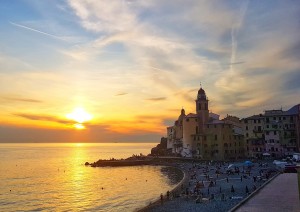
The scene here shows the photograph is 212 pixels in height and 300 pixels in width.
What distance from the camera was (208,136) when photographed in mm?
120188

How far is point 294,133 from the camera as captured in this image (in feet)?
374

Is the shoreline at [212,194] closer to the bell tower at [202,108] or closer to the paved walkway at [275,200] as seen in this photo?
the paved walkway at [275,200]

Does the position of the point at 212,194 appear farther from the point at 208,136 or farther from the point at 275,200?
the point at 208,136

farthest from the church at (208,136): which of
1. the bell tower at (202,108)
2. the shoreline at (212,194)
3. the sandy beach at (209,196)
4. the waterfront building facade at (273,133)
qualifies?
the sandy beach at (209,196)

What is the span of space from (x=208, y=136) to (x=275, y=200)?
8228cm

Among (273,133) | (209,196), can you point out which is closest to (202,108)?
(273,133)

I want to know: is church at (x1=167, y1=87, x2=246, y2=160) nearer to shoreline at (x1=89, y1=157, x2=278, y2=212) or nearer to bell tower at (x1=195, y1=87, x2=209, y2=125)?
bell tower at (x1=195, y1=87, x2=209, y2=125)

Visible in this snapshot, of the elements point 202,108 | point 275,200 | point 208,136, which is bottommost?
point 275,200

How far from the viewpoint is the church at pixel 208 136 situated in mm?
118938

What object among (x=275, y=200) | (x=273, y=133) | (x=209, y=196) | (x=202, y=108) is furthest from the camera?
(x=202, y=108)

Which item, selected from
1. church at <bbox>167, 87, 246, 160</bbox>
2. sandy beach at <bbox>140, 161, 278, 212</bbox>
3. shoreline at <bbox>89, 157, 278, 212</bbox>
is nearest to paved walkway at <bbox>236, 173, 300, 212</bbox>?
shoreline at <bbox>89, 157, 278, 212</bbox>

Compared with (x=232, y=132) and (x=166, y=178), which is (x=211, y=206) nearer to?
(x=166, y=178)

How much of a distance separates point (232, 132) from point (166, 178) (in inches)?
1459

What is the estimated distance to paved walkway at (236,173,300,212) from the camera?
3412 cm
